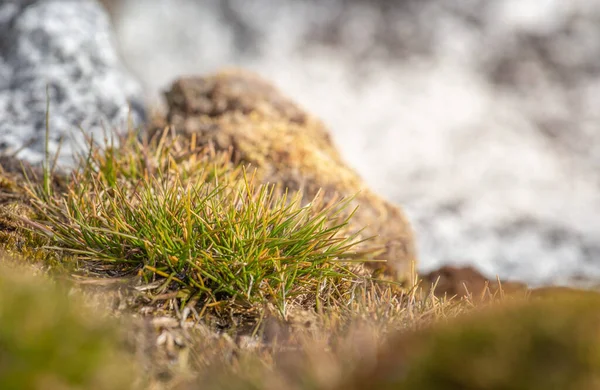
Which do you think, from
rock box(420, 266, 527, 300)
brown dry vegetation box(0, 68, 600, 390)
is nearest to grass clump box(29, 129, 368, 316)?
brown dry vegetation box(0, 68, 600, 390)

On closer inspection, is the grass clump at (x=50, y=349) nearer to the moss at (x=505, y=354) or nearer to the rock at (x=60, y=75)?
the moss at (x=505, y=354)

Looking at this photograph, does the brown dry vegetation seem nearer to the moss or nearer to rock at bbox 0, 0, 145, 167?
the moss

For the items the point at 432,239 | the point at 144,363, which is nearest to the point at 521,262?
the point at 432,239

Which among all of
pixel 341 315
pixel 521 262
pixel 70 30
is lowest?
pixel 521 262

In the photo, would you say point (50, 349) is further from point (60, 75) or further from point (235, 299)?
point (60, 75)

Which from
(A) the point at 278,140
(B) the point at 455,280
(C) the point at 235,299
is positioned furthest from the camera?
(B) the point at 455,280

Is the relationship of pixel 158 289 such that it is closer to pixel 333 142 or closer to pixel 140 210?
pixel 140 210

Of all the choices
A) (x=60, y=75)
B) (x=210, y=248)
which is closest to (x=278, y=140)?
(x=210, y=248)
